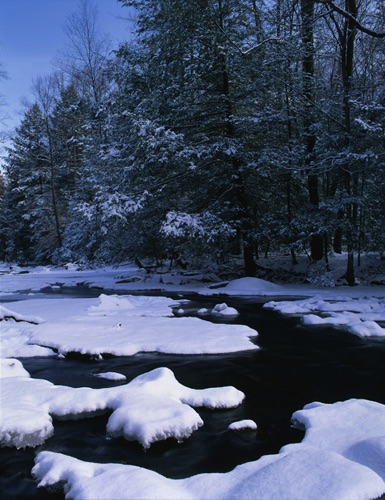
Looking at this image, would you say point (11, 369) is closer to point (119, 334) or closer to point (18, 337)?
point (18, 337)

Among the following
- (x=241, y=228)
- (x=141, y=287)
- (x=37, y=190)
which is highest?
(x=37, y=190)

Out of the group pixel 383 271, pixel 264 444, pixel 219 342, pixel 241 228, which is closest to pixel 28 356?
pixel 219 342

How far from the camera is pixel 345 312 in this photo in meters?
8.66

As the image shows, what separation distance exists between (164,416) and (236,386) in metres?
1.44

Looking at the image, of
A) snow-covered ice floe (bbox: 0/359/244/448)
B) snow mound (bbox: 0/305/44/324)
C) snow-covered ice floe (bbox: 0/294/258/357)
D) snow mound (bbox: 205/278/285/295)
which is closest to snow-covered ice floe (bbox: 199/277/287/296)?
snow mound (bbox: 205/278/285/295)

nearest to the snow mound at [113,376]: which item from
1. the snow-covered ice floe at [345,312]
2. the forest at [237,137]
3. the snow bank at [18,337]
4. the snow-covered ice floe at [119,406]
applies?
the snow-covered ice floe at [119,406]

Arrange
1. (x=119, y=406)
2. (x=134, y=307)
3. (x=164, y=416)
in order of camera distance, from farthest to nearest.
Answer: (x=134, y=307) < (x=119, y=406) < (x=164, y=416)

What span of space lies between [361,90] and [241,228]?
5817mm

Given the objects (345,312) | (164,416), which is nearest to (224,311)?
(345,312)

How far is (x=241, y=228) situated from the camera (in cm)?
1410

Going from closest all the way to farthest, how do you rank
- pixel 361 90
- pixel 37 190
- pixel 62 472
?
pixel 62 472
pixel 361 90
pixel 37 190

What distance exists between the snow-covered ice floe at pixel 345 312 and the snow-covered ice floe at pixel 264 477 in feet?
14.3

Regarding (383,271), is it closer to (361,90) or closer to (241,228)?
(241,228)

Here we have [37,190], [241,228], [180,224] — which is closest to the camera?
[180,224]
